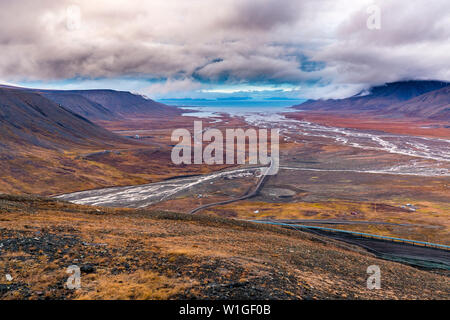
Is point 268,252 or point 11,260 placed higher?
point 11,260

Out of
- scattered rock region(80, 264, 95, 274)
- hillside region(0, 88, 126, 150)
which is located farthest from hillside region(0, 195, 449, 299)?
hillside region(0, 88, 126, 150)

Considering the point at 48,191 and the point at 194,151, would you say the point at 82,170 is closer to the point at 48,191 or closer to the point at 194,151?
the point at 48,191

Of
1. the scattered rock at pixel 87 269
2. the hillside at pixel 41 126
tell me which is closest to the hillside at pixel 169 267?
the scattered rock at pixel 87 269

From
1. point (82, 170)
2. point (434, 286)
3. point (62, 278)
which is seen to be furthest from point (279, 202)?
point (82, 170)

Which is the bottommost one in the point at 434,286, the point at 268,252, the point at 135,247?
the point at 434,286

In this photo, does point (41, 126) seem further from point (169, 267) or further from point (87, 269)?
point (169, 267)

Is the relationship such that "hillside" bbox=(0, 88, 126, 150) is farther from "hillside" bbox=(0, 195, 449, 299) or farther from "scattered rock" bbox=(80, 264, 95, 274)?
"scattered rock" bbox=(80, 264, 95, 274)

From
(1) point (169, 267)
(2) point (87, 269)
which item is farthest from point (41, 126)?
(1) point (169, 267)
